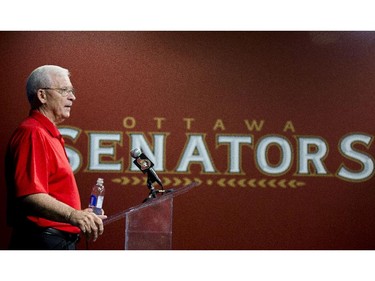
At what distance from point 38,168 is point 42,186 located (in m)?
0.07

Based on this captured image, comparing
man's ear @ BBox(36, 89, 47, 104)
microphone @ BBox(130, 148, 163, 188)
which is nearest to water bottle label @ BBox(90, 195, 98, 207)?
microphone @ BBox(130, 148, 163, 188)

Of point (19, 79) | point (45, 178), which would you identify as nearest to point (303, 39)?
point (19, 79)

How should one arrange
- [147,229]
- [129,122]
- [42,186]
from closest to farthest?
[42,186] < [147,229] < [129,122]

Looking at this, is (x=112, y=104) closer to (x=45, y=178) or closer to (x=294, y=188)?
(x=294, y=188)

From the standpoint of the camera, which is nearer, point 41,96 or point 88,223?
point 88,223

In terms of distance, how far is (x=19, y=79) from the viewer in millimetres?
5246

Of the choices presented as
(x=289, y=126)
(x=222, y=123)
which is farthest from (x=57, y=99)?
(x=289, y=126)

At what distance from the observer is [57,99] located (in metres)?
2.65

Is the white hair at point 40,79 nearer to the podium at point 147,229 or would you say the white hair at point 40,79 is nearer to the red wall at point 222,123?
the podium at point 147,229

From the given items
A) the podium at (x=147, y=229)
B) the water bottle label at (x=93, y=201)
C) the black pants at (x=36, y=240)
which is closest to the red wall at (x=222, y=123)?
the podium at (x=147, y=229)

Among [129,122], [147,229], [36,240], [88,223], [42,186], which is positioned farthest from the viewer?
[129,122]

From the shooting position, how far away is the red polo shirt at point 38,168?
7.38 feet

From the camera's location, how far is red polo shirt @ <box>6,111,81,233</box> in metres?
2.25

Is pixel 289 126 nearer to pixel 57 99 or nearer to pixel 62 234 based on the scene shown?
pixel 57 99
